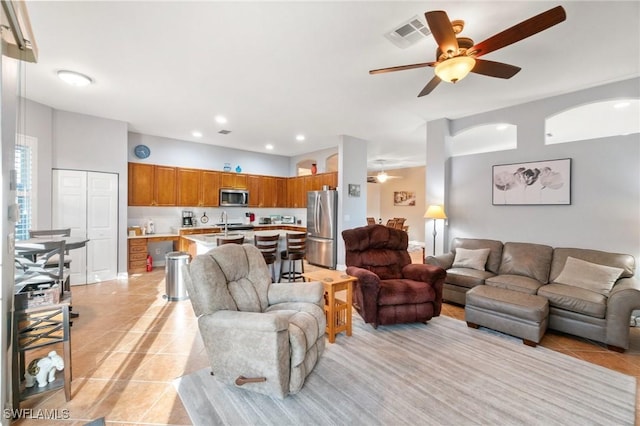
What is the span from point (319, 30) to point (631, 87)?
383 cm

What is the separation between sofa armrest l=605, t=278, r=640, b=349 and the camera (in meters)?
2.63

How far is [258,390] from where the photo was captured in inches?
78.4

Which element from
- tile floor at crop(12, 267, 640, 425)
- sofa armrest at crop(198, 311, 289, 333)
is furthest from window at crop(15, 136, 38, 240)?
sofa armrest at crop(198, 311, 289, 333)

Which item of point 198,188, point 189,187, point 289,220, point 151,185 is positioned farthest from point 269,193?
point 151,185

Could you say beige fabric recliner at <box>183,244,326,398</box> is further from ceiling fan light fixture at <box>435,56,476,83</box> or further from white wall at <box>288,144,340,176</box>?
white wall at <box>288,144,340,176</box>

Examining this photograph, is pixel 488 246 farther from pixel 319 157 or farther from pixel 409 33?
pixel 319 157

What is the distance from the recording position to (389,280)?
11.4 feet

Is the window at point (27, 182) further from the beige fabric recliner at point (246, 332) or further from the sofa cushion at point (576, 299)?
the sofa cushion at point (576, 299)

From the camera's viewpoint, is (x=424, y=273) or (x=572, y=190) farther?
(x=572, y=190)

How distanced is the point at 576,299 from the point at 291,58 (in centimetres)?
388

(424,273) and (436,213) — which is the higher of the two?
(436,213)

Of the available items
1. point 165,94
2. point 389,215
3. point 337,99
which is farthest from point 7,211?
point 389,215

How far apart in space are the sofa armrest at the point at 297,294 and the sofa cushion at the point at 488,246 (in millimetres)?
2884

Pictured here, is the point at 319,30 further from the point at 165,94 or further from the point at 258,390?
the point at 258,390
